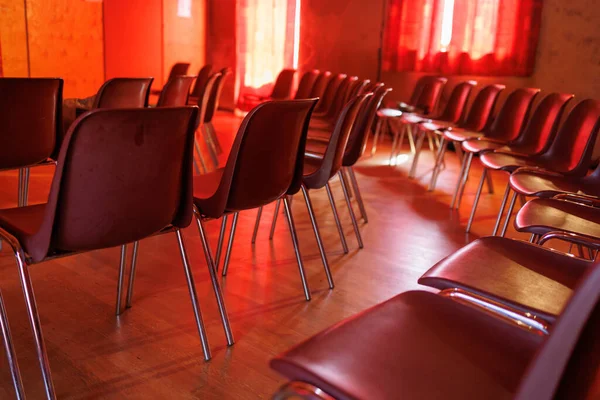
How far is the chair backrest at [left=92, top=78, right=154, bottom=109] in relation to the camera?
9.94 ft

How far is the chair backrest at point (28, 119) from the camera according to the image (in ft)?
7.66

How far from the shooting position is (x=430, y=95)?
18.9ft

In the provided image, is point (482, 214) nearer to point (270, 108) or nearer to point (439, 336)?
point (270, 108)

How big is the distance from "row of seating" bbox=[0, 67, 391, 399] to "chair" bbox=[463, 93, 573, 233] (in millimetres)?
1449

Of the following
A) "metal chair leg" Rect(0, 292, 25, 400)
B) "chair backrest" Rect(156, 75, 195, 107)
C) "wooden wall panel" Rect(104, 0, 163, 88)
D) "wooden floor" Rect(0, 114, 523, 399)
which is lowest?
"wooden floor" Rect(0, 114, 523, 399)

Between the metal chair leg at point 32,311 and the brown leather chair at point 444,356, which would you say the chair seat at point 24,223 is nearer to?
the metal chair leg at point 32,311

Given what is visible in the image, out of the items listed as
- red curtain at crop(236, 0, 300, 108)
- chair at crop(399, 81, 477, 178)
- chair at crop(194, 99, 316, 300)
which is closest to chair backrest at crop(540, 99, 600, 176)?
chair at crop(194, 99, 316, 300)

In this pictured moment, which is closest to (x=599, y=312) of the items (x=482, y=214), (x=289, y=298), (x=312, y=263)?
(x=289, y=298)

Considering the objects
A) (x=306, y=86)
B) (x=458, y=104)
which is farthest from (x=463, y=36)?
(x=306, y=86)

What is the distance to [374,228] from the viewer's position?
3.55 m

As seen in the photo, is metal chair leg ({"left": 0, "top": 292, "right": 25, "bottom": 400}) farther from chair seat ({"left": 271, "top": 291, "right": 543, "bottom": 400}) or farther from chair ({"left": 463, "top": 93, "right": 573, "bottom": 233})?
chair ({"left": 463, "top": 93, "right": 573, "bottom": 233})

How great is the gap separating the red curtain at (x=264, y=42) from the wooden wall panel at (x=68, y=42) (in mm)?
2145

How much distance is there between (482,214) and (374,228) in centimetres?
94

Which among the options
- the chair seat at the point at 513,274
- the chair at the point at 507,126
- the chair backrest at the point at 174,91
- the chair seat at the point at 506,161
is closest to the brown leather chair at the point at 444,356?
the chair seat at the point at 513,274
